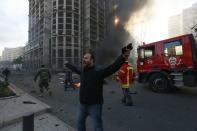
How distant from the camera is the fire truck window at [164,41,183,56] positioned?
921 centimetres

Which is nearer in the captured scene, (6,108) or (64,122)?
(64,122)

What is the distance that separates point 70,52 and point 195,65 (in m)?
56.8

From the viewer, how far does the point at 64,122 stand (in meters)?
5.09

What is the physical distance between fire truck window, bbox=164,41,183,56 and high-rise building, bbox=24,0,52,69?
54526 mm

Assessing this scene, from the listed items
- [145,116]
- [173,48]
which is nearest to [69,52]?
[173,48]

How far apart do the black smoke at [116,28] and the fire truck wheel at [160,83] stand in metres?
12.6

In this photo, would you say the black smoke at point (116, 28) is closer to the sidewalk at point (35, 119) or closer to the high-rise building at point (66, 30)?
the sidewalk at point (35, 119)

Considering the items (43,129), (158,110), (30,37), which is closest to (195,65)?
(158,110)

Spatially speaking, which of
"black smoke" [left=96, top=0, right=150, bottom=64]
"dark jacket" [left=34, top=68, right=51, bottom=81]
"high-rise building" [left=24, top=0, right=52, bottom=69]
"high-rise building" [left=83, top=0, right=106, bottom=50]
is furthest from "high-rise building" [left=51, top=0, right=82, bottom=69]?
"dark jacket" [left=34, top=68, right=51, bottom=81]

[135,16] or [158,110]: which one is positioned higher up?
[135,16]

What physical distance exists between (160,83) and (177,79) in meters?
0.82

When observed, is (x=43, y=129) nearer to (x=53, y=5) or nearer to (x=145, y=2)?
(x=145, y=2)

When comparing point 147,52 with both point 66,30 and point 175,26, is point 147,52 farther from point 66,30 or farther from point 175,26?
point 66,30

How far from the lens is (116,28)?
76.5ft
